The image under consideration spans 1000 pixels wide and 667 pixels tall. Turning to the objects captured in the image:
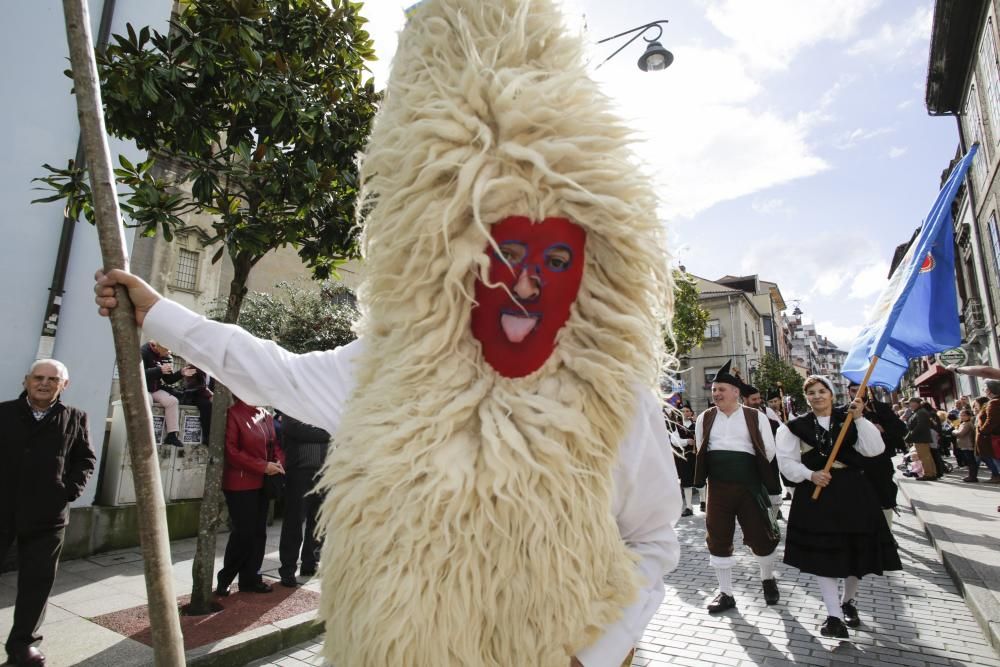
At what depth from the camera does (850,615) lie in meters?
5.18

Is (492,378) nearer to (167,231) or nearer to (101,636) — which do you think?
(167,231)

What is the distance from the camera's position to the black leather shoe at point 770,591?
5.77 m

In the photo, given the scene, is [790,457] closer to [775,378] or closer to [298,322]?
[298,322]

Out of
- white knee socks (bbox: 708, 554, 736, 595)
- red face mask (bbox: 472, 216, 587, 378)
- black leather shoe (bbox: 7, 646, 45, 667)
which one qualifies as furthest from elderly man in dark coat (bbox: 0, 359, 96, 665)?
white knee socks (bbox: 708, 554, 736, 595)

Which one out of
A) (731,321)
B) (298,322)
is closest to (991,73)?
(298,322)

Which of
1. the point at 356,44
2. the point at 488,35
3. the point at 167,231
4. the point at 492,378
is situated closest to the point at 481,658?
the point at 492,378

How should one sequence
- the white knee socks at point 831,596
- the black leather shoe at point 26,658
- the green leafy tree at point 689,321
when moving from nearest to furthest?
the black leather shoe at point 26,658 → the white knee socks at point 831,596 → the green leafy tree at point 689,321

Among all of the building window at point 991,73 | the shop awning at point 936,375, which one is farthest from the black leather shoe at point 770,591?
the shop awning at point 936,375

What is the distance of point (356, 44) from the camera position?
5.25m

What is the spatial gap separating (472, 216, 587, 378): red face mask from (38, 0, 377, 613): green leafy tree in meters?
2.83

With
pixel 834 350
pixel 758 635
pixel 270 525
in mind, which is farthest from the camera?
pixel 834 350

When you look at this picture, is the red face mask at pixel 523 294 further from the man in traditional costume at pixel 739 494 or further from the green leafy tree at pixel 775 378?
the green leafy tree at pixel 775 378

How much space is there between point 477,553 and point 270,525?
29.6 feet

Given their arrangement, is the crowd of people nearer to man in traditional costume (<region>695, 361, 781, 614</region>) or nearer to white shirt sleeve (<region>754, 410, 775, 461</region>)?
white shirt sleeve (<region>754, 410, 775, 461</region>)
